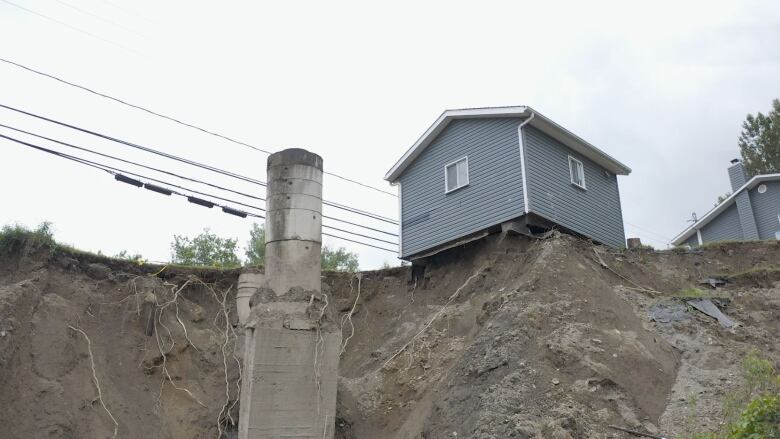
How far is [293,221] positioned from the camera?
37.4 feet

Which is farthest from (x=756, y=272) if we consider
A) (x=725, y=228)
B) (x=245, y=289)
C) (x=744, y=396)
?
(x=245, y=289)

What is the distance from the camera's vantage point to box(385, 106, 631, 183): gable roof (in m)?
16.8

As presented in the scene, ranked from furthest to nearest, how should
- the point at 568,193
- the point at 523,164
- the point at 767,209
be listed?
the point at 767,209 → the point at 568,193 → the point at 523,164

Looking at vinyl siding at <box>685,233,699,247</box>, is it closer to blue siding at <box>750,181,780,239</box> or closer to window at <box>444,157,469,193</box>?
blue siding at <box>750,181,780,239</box>

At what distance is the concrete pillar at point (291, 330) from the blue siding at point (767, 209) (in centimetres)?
2064

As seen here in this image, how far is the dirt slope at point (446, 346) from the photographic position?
10.9 meters

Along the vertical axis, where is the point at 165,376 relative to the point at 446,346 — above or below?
below

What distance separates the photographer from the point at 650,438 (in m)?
9.70

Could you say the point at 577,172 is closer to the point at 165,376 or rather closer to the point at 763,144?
the point at 165,376

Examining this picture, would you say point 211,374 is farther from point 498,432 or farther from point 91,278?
point 498,432

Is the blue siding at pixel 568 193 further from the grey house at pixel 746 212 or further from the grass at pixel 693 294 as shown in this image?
the grey house at pixel 746 212

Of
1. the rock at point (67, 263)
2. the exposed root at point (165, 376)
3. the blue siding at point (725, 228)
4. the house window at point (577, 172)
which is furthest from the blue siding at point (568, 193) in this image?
the rock at point (67, 263)

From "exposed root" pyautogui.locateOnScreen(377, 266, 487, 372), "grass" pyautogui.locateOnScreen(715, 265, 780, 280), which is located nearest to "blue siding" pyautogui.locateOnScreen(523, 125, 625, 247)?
"exposed root" pyautogui.locateOnScreen(377, 266, 487, 372)

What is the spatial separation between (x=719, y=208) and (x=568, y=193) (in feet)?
42.2
